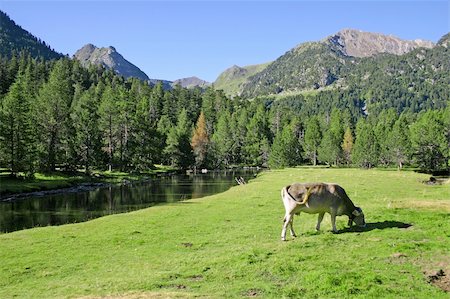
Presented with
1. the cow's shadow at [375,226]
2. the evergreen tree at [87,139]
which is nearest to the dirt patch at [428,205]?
the cow's shadow at [375,226]

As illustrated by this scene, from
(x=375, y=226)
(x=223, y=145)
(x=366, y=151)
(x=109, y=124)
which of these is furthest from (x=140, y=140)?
(x=375, y=226)

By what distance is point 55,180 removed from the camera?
275 feet

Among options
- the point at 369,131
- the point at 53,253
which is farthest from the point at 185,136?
the point at 53,253

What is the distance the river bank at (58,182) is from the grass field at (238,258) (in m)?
38.0

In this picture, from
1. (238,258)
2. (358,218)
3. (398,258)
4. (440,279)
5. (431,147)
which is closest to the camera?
(440,279)

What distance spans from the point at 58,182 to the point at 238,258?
2776 inches

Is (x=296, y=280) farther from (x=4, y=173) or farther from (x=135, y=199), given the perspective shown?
(x=4, y=173)

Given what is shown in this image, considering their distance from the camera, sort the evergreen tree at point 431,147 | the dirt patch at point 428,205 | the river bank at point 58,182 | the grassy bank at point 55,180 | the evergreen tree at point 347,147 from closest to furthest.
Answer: the dirt patch at point 428,205
the river bank at point 58,182
the grassy bank at point 55,180
the evergreen tree at point 431,147
the evergreen tree at point 347,147

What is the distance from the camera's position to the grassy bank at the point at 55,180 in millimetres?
70919

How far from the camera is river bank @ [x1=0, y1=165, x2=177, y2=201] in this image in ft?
227

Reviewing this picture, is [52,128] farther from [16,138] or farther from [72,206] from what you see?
[72,206]

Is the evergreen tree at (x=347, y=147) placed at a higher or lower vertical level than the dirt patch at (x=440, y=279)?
higher

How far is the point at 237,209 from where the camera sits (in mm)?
41875

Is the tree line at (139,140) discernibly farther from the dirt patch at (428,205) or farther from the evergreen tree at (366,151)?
the dirt patch at (428,205)
